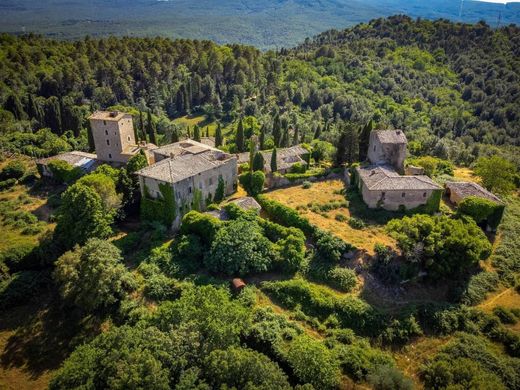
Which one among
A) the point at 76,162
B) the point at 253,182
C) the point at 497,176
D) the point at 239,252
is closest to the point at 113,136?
the point at 76,162

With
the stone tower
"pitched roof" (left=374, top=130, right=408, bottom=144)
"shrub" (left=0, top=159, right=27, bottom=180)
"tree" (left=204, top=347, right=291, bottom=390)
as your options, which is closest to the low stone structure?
"shrub" (left=0, top=159, right=27, bottom=180)

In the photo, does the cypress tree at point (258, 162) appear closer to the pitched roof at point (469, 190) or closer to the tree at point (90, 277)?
the pitched roof at point (469, 190)

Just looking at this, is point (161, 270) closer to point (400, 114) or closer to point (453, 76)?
point (400, 114)

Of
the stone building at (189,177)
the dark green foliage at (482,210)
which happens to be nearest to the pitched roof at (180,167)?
the stone building at (189,177)

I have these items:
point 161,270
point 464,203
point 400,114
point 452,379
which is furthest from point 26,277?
point 400,114

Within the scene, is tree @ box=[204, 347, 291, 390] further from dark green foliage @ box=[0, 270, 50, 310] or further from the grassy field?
dark green foliage @ box=[0, 270, 50, 310]

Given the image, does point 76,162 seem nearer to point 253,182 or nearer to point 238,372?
point 253,182

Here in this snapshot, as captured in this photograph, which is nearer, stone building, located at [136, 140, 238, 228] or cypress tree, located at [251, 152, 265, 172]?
stone building, located at [136, 140, 238, 228]
